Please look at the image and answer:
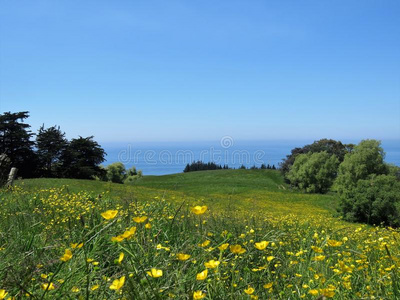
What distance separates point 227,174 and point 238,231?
4933 centimetres

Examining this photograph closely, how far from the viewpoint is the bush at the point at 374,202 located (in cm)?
1938

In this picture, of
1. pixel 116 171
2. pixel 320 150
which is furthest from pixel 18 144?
pixel 320 150

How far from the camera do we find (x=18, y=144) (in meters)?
34.8

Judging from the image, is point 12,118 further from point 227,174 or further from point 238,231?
point 238,231

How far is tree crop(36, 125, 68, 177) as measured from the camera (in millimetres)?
37250

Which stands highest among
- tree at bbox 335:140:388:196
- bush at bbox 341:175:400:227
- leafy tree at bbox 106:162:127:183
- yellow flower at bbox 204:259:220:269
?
yellow flower at bbox 204:259:220:269

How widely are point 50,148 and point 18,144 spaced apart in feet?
13.7

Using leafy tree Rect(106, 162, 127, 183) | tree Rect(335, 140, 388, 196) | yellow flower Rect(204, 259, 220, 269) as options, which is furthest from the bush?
leafy tree Rect(106, 162, 127, 183)

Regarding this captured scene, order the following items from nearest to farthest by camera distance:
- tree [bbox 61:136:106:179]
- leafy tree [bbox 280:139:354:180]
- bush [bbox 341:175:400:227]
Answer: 1. bush [bbox 341:175:400:227]
2. tree [bbox 61:136:106:179]
3. leafy tree [bbox 280:139:354:180]

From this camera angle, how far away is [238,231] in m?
5.31

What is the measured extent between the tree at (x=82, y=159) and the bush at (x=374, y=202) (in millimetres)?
28875

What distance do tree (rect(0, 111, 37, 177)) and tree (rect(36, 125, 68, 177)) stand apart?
1552mm

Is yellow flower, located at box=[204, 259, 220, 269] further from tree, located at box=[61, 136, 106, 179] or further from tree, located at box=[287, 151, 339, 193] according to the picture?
tree, located at box=[287, 151, 339, 193]

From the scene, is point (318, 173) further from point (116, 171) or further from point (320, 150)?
point (116, 171)
